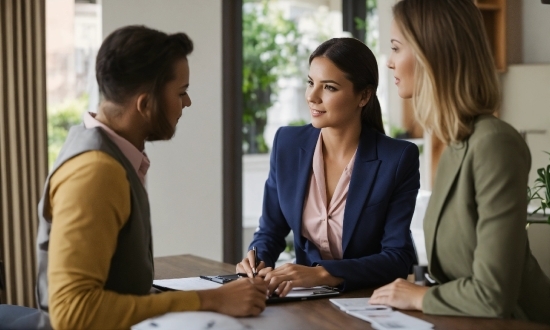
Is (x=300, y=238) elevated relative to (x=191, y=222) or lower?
elevated

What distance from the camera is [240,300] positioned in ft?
6.02

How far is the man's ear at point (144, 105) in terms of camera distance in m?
1.81

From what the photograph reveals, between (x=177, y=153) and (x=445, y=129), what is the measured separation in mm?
2967

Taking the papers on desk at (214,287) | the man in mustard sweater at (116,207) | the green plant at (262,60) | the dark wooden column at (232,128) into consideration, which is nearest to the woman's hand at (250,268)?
the papers on desk at (214,287)

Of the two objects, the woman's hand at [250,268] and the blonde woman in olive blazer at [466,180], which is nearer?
the blonde woman in olive blazer at [466,180]

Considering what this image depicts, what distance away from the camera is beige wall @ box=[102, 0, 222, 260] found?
4645 mm

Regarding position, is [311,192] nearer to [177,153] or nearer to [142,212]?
[142,212]

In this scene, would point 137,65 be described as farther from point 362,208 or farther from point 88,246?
point 362,208

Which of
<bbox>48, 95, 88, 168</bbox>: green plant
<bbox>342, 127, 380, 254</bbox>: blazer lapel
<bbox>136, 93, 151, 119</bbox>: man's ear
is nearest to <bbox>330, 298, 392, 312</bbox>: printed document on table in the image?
<bbox>342, 127, 380, 254</bbox>: blazer lapel

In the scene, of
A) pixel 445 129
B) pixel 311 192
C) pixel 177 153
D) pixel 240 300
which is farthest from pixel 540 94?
pixel 240 300

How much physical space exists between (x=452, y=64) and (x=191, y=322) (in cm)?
87

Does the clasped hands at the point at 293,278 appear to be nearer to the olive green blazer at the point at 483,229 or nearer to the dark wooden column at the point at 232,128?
the olive green blazer at the point at 483,229

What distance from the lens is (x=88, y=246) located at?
1.60 meters

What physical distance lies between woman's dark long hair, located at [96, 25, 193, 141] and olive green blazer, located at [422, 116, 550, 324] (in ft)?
2.35
